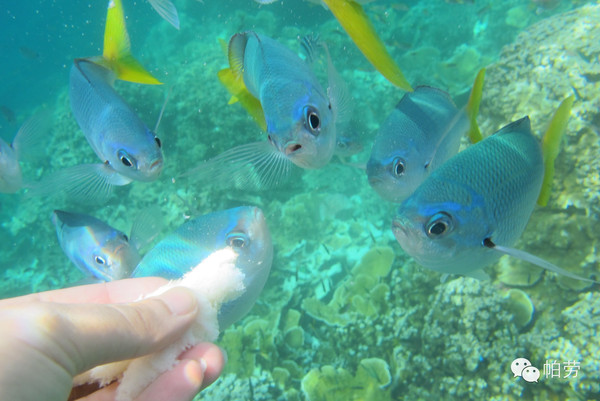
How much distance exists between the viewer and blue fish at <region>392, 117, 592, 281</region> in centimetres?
154

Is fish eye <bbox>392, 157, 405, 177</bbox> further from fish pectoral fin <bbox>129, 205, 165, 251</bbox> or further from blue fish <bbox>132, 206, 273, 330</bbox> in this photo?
fish pectoral fin <bbox>129, 205, 165, 251</bbox>

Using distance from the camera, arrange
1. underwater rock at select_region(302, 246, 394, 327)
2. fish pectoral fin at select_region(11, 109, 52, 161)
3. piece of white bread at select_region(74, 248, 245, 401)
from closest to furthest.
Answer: piece of white bread at select_region(74, 248, 245, 401), underwater rock at select_region(302, 246, 394, 327), fish pectoral fin at select_region(11, 109, 52, 161)

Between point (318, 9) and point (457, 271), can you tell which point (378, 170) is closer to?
point (457, 271)

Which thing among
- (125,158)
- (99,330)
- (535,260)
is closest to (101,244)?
(125,158)

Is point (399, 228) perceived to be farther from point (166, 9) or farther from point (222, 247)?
point (166, 9)

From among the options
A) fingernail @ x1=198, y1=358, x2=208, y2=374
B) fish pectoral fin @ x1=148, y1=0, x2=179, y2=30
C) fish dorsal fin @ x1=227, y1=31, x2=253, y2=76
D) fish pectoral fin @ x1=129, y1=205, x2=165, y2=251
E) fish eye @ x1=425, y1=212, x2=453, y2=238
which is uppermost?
fish pectoral fin @ x1=148, y1=0, x2=179, y2=30

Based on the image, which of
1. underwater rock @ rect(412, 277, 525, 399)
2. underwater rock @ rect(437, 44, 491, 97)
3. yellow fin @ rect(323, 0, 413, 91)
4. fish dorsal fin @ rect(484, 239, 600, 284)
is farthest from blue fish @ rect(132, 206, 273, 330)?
underwater rock @ rect(437, 44, 491, 97)

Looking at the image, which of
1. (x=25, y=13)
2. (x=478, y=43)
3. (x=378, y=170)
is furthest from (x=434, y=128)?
(x=25, y=13)

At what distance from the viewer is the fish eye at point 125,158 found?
2.39 m

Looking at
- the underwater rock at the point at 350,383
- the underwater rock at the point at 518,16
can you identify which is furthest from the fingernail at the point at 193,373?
the underwater rock at the point at 518,16

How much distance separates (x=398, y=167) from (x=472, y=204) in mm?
813

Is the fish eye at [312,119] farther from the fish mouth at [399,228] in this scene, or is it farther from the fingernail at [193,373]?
the fingernail at [193,373]

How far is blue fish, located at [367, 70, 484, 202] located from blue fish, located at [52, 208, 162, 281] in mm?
2316

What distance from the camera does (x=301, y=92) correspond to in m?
1.52
